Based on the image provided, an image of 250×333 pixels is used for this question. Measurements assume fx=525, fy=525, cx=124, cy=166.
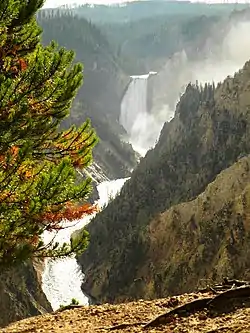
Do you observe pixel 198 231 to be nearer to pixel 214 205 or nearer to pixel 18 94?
pixel 214 205

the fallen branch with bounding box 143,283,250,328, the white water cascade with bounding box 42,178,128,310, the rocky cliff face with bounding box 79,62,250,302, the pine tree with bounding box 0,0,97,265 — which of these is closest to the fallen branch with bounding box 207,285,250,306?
the fallen branch with bounding box 143,283,250,328

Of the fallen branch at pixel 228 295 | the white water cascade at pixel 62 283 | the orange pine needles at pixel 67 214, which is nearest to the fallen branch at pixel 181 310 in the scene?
the fallen branch at pixel 228 295

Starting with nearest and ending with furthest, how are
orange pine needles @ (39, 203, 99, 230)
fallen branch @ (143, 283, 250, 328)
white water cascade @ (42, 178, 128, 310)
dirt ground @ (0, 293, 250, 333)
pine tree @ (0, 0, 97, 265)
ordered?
1. dirt ground @ (0, 293, 250, 333)
2. fallen branch @ (143, 283, 250, 328)
3. pine tree @ (0, 0, 97, 265)
4. orange pine needles @ (39, 203, 99, 230)
5. white water cascade @ (42, 178, 128, 310)

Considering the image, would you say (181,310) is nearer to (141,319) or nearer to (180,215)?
(141,319)

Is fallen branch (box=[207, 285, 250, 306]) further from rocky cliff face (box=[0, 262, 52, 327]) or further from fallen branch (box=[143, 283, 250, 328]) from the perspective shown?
rocky cliff face (box=[0, 262, 52, 327])

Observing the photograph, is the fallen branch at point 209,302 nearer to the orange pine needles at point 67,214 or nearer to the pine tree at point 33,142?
the pine tree at point 33,142

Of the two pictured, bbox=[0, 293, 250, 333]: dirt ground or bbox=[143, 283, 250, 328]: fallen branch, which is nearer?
bbox=[0, 293, 250, 333]: dirt ground
